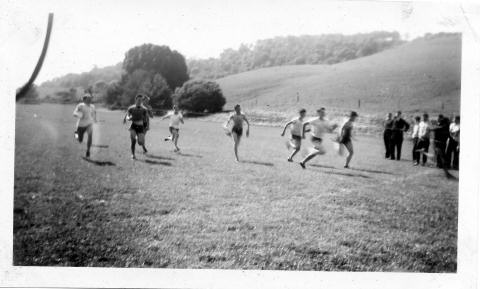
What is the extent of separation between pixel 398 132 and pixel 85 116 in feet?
15.7

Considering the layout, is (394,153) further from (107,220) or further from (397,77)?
(107,220)

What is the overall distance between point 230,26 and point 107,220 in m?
3.08

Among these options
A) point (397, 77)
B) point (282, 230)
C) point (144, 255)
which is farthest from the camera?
point (397, 77)

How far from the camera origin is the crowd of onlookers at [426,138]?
5653mm

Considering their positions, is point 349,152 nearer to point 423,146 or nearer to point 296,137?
point 296,137

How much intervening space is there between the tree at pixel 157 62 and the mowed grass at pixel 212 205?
27.2 inches

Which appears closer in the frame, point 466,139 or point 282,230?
point 282,230

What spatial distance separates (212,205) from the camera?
5141 mm

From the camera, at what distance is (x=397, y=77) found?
5.85 metres

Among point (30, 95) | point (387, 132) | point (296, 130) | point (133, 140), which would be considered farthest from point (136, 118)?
point (387, 132)

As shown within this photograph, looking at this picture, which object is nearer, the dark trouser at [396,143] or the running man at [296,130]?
the running man at [296,130]

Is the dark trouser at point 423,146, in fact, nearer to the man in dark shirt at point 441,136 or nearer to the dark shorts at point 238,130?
the man in dark shirt at point 441,136

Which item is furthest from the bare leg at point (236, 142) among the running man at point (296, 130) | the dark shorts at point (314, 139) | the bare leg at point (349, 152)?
the bare leg at point (349, 152)

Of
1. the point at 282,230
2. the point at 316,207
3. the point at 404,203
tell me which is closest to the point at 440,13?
the point at 404,203
